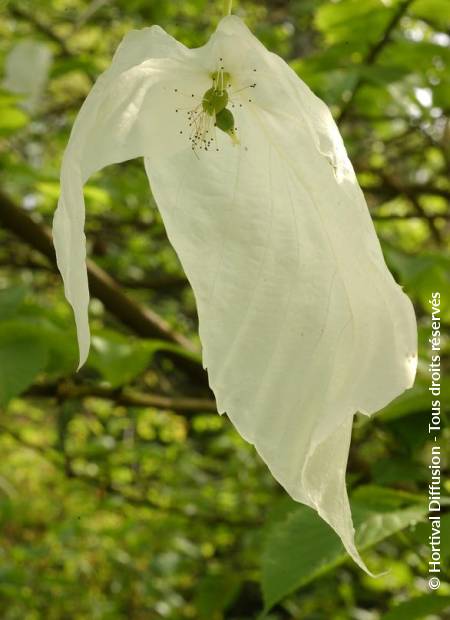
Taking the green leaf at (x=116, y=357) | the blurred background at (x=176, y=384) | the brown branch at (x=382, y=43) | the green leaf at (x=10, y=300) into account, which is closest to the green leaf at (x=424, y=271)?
the blurred background at (x=176, y=384)

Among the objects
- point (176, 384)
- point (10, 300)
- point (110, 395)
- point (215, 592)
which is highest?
point (10, 300)

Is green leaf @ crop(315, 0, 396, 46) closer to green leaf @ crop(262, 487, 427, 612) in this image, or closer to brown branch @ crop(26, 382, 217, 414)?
brown branch @ crop(26, 382, 217, 414)

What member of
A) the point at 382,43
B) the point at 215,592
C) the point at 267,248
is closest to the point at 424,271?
the point at 382,43

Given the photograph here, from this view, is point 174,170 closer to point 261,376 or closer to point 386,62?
point 261,376

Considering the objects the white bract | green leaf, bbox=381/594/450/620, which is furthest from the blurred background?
the white bract

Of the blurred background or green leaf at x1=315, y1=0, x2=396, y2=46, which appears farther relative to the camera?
green leaf at x1=315, y1=0, x2=396, y2=46

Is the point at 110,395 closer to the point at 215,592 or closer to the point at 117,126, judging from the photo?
the point at 117,126

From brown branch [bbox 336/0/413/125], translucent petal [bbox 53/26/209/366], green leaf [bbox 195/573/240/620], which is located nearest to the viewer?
translucent petal [bbox 53/26/209/366]
